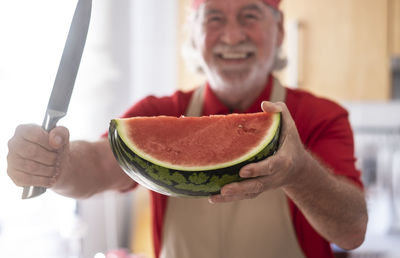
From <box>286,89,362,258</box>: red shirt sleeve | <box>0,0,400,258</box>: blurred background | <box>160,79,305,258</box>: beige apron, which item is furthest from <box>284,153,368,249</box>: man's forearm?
<box>0,0,400,258</box>: blurred background

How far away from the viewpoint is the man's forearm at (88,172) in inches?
46.4

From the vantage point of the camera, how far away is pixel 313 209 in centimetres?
111

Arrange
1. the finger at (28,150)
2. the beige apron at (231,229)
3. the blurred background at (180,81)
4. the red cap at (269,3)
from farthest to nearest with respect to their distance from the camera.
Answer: the blurred background at (180,81) < the red cap at (269,3) < the beige apron at (231,229) < the finger at (28,150)

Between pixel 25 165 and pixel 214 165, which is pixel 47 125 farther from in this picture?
pixel 214 165

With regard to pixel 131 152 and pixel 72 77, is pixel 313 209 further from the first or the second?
pixel 72 77

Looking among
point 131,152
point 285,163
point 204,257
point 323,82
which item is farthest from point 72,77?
point 323,82

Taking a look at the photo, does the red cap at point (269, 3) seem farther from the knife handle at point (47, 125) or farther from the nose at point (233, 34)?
the knife handle at point (47, 125)

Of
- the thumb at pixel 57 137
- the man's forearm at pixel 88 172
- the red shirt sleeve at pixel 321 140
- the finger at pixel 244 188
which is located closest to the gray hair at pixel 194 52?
the red shirt sleeve at pixel 321 140

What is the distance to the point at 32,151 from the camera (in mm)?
936

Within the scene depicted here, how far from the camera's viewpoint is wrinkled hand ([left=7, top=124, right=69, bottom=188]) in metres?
0.94

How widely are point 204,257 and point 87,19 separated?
862 millimetres

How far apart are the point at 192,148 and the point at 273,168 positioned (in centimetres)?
16

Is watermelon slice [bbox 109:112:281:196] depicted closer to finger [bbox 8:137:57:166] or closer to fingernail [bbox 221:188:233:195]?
fingernail [bbox 221:188:233:195]

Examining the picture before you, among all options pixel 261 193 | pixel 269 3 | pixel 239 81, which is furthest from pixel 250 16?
pixel 261 193
